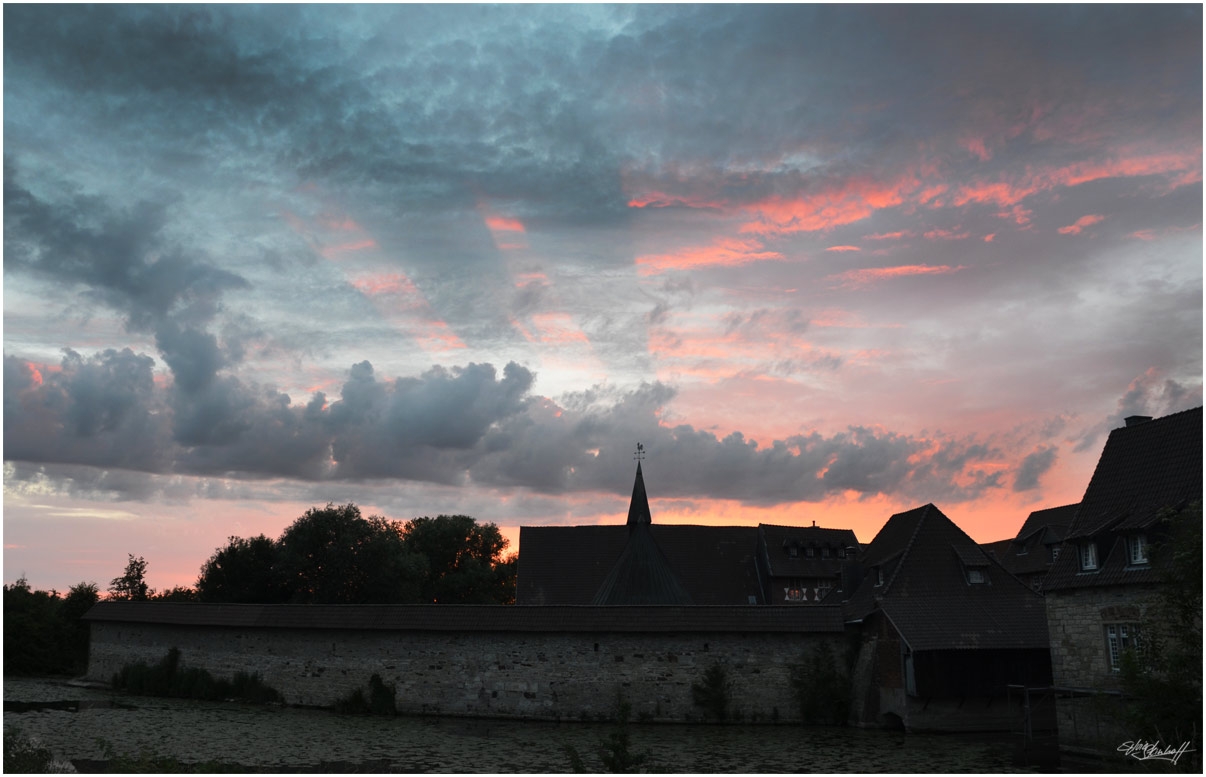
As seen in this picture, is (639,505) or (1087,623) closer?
(1087,623)

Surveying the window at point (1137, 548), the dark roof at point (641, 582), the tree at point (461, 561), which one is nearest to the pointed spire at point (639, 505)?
the dark roof at point (641, 582)

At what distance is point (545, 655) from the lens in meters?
31.8

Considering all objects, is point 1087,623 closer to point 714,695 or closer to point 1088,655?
point 1088,655

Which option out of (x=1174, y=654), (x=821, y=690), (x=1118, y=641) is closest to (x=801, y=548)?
(x=821, y=690)

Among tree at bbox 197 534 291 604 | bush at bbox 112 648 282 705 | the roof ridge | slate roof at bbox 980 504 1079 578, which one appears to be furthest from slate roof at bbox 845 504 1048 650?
tree at bbox 197 534 291 604

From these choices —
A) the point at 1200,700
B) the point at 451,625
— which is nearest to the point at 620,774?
the point at 1200,700

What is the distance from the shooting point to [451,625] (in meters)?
32.9

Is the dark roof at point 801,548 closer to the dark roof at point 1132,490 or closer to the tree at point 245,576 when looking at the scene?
the dark roof at point 1132,490

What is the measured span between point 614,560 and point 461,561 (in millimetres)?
31770

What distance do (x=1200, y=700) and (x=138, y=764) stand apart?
22.1 m

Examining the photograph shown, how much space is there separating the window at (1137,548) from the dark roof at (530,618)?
35.2 feet

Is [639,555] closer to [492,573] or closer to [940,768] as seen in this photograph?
[940,768]

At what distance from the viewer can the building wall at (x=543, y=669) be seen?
30969mm

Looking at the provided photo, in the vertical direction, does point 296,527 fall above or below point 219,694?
above
